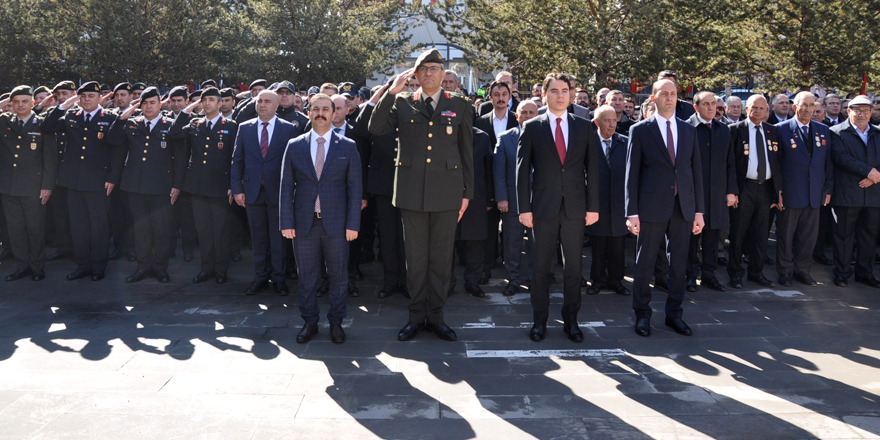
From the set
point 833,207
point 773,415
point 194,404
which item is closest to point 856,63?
point 833,207

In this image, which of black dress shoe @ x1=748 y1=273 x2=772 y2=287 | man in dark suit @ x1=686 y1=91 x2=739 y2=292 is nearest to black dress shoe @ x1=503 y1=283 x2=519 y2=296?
man in dark suit @ x1=686 y1=91 x2=739 y2=292

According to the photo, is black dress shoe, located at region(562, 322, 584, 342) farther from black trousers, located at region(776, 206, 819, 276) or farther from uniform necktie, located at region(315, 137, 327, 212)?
black trousers, located at region(776, 206, 819, 276)

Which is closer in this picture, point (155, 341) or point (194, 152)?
point (155, 341)

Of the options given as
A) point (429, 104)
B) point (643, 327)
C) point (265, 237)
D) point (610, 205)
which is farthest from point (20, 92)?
point (643, 327)

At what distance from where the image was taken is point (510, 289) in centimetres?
678

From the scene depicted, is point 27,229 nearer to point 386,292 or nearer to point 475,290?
point 386,292

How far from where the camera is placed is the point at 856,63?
12625mm

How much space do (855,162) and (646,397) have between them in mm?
4495

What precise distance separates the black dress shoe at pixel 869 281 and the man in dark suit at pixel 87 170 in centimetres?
784

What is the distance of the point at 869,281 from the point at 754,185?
1517mm

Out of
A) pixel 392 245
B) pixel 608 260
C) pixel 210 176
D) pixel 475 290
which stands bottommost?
pixel 475 290

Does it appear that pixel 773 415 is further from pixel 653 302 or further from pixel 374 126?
pixel 374 126

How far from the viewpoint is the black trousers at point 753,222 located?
23.7 feet

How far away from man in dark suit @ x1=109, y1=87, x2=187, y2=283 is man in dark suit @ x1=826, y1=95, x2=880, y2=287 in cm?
681
